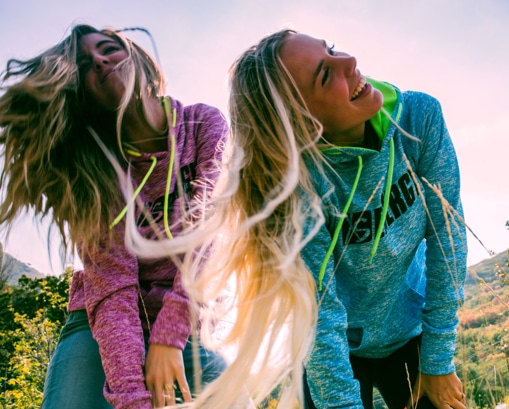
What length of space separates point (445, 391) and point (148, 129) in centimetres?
183

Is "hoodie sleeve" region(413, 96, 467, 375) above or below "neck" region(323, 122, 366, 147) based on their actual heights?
below

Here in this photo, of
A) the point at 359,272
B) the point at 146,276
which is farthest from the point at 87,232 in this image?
the point at 359,272

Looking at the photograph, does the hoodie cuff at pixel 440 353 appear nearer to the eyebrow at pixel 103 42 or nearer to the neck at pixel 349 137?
the neck at pixel 349 137

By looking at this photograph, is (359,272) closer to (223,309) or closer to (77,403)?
(223,309)

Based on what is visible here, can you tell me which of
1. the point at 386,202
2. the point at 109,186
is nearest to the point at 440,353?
the point at 386,202

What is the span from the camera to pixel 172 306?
1.93 meters

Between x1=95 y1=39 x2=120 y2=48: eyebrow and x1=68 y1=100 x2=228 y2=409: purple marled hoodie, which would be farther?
x1=95 y1=39 x2=120 y2=48: eyebrow

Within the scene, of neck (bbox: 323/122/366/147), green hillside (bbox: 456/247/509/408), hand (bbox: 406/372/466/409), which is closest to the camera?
green hillside (bbox: 456/247/509/408)

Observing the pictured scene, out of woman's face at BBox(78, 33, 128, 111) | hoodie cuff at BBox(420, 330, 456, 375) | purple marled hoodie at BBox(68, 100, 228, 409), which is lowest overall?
hoodie cuff at BBox(420, 330, 456, 375)

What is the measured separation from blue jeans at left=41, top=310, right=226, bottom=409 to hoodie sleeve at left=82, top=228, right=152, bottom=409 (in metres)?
0.07

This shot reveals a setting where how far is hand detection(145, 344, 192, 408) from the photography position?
1816 millimetres

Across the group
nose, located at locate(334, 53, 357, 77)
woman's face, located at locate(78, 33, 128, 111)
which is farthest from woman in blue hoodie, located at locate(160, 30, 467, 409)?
woman's face, located at locate(78, 33, 128, 111)

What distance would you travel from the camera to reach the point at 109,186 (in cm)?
221

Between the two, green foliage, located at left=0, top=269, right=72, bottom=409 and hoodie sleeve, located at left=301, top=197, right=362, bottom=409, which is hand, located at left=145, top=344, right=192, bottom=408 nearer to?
hoodie sleeve, located at left=301, top=197, right=362, bottom=409
